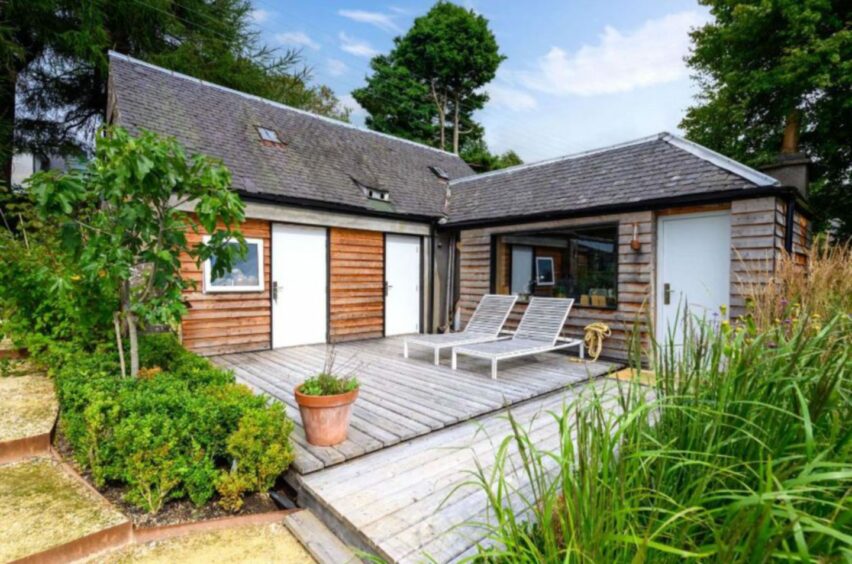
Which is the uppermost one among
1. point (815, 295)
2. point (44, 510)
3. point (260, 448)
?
point (815, 295)

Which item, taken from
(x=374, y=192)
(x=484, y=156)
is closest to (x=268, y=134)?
(x=374, y=192)

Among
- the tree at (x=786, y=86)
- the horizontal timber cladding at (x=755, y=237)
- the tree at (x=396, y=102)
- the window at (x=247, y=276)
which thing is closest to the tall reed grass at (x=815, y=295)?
the horizontal timber cladding at (x=755, y=237)

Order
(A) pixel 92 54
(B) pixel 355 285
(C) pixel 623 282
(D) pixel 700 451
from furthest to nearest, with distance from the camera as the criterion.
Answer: (A) pixel 92 54 → (B) pixel 355 285 → (C) pixel 623 282 → (D) pixel 700 451

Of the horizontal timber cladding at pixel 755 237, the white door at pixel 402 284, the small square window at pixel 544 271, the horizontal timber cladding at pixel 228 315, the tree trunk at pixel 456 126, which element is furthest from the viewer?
the tree trunk at pixel 456 126

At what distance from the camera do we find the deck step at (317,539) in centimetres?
218

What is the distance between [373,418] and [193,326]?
3.79 m

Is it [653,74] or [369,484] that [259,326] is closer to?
[369,484]

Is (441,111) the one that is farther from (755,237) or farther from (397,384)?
(397,384)

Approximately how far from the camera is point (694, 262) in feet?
18.6

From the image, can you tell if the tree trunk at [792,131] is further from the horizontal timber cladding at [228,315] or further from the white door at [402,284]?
the horizontal timber cladding at [228,315]

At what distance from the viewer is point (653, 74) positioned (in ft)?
41.9

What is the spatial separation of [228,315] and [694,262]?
6.77m

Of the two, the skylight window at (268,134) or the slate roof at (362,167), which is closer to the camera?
the slate roof at (362,167)

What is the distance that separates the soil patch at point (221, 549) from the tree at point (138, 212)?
4.88ft
